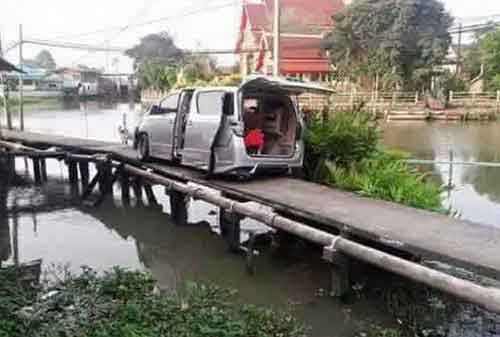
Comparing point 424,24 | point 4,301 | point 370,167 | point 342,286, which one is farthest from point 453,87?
point 4,301

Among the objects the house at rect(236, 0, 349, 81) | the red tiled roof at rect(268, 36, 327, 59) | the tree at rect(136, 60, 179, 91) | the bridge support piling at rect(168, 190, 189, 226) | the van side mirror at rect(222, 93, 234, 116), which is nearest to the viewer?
the van side mirror at rect(222, 93, 234, 116)

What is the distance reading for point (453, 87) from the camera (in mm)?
35875

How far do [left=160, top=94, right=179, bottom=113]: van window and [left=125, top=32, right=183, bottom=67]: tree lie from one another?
37.3 m

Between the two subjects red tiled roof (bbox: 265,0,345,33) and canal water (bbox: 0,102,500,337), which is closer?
canal water (bbox: 0,102,500,337)

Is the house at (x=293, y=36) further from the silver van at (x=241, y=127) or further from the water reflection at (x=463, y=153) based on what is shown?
the silver van at (x=241, y=127)

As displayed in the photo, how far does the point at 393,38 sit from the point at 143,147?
23.2 metres

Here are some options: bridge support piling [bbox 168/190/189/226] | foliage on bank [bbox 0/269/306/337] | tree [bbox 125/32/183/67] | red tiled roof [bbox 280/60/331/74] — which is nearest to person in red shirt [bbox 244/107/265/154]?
bridge support piling [bbox 168/190/189/226]

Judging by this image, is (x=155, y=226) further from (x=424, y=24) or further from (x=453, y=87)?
(x=453, y=87)

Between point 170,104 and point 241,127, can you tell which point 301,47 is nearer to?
point 170,104

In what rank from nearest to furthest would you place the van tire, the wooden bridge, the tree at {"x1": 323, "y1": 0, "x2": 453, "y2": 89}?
the wooden bridge < the van tire < the tree at {"x1": 323, "y1": 0, "x2": 453, "y2": 89}

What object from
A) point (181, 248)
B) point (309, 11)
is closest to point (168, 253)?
point (181, 248)

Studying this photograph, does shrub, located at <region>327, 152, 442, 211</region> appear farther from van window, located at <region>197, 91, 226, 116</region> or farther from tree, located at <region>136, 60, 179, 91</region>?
tree, located at <region>136, 60, 179, 91</region>

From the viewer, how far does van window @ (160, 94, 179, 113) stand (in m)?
9.41

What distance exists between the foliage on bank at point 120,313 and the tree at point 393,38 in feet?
91.8
